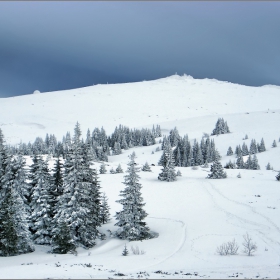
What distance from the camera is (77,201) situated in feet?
85.1

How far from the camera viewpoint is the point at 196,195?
42.0 metres

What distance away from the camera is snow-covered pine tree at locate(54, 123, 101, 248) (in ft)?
83.2

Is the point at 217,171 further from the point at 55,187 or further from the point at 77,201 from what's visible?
the point at 77,201

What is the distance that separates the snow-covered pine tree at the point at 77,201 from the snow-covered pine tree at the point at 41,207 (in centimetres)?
149

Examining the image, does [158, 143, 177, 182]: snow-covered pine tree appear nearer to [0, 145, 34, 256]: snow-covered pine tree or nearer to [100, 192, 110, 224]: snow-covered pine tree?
[100, 192, 110, 224]: snow-covered pine tree

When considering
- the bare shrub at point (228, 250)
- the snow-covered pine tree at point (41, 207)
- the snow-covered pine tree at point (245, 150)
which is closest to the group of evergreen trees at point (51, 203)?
the snow-covered pine tree at point (41, 207)

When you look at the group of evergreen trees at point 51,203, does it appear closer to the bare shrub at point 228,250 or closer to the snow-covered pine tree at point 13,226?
the snow-covered pine tree at point 13,226

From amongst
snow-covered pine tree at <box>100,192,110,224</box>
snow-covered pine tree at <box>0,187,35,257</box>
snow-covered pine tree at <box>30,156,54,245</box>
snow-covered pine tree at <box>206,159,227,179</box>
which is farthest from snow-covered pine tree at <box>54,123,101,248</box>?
snow-covered pine tree at <box>206,159,227,179</box>

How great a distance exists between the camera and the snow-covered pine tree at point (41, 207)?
26516mm

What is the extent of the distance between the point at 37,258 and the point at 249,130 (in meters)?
138

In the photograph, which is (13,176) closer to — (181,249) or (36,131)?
(181,249)

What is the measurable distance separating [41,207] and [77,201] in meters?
3.70

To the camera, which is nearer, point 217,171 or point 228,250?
point 228,250

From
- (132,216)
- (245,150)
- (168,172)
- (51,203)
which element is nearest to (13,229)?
(51,203)
